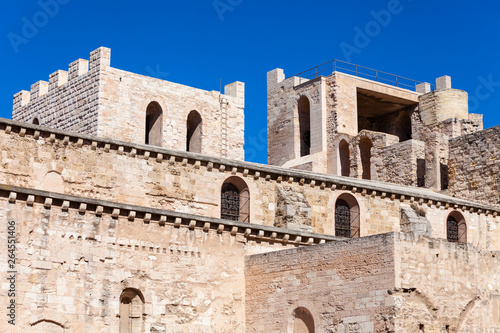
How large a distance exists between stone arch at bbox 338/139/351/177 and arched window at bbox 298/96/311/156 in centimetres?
233

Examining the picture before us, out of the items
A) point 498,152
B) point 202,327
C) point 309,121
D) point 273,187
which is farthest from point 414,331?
point 309,121

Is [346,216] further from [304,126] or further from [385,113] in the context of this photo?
[385,113]

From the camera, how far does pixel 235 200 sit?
3341cm

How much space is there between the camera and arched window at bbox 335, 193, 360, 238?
116 feet

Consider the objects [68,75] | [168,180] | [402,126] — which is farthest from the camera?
[402,126]

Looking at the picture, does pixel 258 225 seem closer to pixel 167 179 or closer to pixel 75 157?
pixel 167 179

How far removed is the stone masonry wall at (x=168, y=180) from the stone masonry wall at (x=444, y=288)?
7.62m

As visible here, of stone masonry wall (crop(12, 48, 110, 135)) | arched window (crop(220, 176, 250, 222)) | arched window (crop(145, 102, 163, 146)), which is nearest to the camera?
arched window (crop(220, 176, 250, 222))

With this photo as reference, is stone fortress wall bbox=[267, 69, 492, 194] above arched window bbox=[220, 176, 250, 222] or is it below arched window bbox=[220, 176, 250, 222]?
above

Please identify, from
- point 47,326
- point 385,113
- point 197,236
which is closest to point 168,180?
point 197,236

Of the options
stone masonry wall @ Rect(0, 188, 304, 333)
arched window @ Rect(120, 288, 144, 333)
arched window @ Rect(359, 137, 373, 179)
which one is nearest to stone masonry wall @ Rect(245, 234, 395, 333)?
stone masonry wall @ Rect(0, 188, 304, 333)

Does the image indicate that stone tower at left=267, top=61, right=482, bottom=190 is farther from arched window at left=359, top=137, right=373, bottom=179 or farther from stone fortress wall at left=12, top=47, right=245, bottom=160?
stone fortress wall at left=12, top=47, right=245, bottom=160

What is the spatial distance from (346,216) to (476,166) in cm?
961

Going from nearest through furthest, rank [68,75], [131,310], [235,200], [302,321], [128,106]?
Result: [131,310], [302,321], [235,200], [128,106], [68,75]
